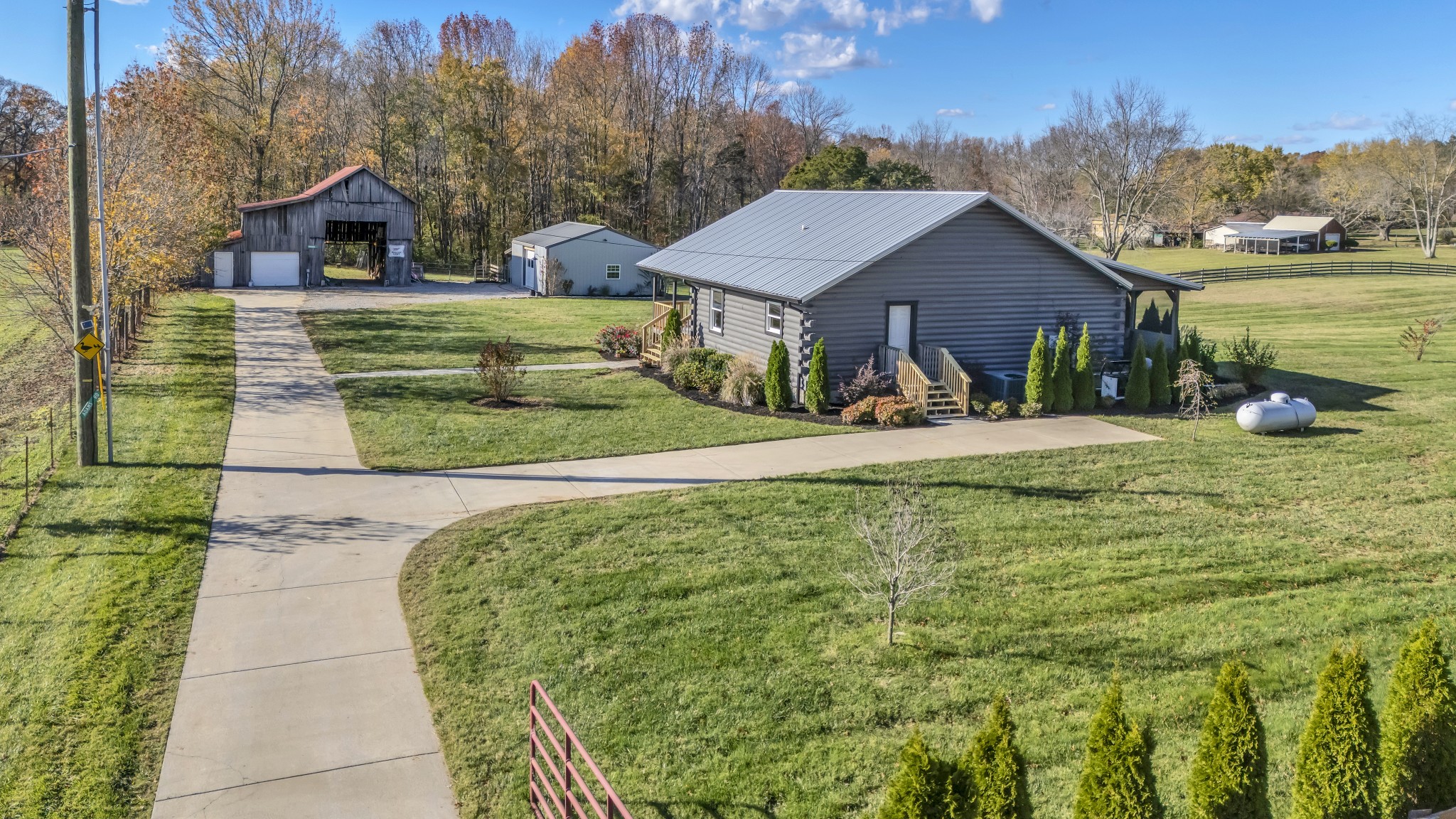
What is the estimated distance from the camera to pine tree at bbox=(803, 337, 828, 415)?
811 inches

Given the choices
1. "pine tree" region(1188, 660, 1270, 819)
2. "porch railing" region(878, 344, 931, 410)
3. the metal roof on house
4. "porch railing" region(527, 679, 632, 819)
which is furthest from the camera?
the metal roof on house

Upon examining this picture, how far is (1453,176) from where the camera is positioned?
7394 centimetres

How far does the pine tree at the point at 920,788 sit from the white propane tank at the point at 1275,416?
1557 centimetres

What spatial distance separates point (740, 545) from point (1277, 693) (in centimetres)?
570

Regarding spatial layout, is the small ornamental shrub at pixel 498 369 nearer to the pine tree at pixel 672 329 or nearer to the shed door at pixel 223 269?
the pine tree at pixel 672 329

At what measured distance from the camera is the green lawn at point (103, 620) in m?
7.31

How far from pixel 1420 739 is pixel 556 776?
5.13 m

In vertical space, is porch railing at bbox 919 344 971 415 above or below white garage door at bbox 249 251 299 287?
below

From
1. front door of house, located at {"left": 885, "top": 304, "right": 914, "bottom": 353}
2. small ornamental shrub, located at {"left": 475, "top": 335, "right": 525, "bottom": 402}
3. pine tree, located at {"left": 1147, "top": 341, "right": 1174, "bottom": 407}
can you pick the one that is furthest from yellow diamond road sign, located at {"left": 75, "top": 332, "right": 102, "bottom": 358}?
pine tree, located at {"left": 1147, "top": 341, "right": 1174, "bottom": 407}

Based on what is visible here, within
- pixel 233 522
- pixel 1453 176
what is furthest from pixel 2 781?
pixel 1453 176

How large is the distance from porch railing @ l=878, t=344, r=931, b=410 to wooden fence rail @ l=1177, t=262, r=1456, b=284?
3885 centimetres

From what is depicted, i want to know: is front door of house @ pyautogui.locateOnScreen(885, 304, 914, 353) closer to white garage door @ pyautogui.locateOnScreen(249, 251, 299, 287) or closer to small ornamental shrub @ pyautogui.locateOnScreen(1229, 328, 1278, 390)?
small ornamental shrub @ pyautogui.locateOnScreen(1229, 328, 1278, 390)

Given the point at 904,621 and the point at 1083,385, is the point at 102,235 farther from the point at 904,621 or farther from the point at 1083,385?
the point at 1083,385

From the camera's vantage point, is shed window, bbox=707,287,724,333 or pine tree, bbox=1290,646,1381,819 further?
shed window, bbox=707,287,724,333
